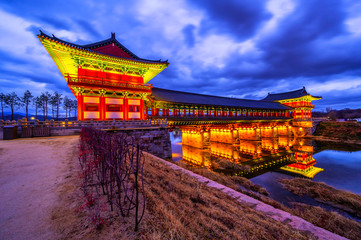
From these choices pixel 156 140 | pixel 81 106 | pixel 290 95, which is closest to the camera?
pixel 156 140

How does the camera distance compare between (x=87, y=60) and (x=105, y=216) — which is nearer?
(x=105, y=216)

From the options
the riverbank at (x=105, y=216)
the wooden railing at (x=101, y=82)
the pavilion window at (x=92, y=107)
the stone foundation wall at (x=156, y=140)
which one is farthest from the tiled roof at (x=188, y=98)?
the riverbank at (x=105, y=216)

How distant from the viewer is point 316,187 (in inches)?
377

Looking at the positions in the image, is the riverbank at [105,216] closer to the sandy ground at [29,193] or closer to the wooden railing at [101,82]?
the sandy ground at [29,193]

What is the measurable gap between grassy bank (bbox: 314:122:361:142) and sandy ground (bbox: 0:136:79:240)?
48.6 meters

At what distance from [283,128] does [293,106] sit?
11343 millimetres

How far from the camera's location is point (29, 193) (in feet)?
11.8

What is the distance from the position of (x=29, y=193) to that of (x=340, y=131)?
5384 cm

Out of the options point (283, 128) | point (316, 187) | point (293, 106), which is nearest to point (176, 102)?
point (316, 187)

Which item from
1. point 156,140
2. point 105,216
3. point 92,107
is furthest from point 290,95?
point 105,216

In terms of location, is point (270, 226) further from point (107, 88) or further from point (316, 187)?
point (107, 88)

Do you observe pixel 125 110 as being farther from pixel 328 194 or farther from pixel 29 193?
pixel 328 194

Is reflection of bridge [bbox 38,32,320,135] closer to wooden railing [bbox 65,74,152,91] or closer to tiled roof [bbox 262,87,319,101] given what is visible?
wooden railing [bbox 65,74,152,91]

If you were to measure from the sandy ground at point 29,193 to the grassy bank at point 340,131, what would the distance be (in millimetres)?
48565
